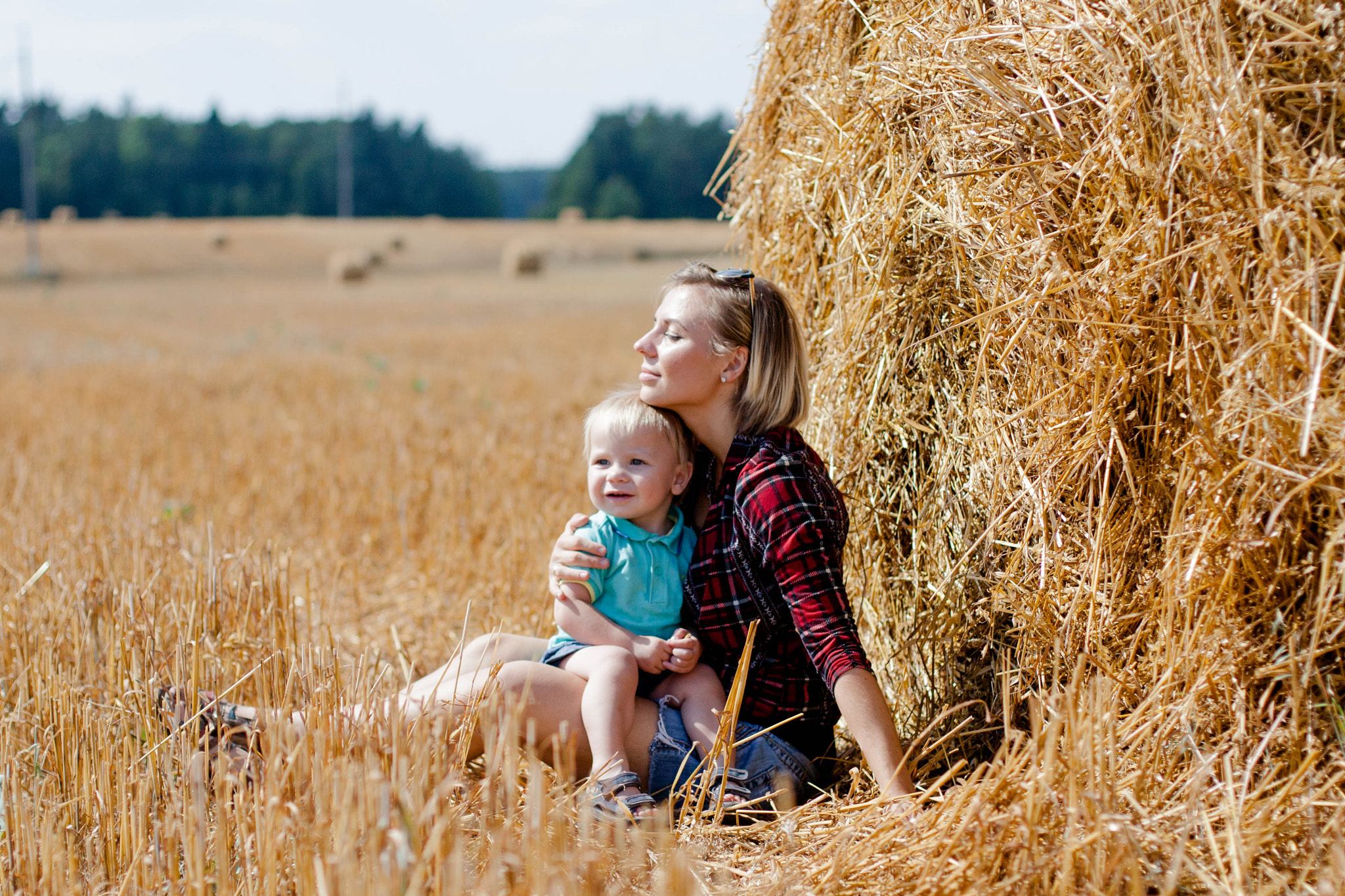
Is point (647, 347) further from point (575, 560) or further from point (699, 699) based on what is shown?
point (699, 699)

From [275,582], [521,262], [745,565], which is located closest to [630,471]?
[745,565]

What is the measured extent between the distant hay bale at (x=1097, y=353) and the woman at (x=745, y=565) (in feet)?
1.20

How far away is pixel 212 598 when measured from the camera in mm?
3293

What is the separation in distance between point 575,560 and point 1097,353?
1407 mm

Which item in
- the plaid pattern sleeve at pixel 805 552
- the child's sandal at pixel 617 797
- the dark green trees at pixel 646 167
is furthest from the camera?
the dark green trees at pixel 646 167

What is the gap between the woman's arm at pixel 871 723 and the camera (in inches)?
95.2

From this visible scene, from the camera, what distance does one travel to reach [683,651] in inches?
107

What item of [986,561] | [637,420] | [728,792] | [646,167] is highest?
[646,167]

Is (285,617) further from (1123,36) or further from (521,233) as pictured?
(521,233)

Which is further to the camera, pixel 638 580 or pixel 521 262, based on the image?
pixel 521 262

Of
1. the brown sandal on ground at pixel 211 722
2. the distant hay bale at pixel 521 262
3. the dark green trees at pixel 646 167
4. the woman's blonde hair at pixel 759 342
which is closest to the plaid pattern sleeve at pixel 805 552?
the woman's blonde hair at pixel 759 342

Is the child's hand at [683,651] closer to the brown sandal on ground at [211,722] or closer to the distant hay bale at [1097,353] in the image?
the distant hay bale at [1097,353]

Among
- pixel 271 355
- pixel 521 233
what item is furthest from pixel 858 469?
pixel 521 233

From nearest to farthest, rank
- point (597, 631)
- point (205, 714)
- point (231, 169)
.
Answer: point (205, 714), point (597, 631), point (231, 169)
